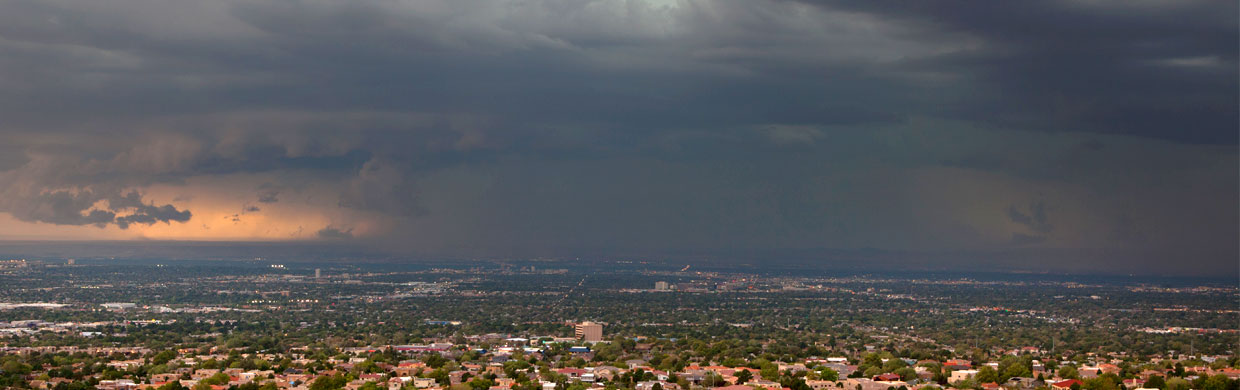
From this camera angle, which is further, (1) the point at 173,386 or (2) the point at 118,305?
(2) the point at 118,305

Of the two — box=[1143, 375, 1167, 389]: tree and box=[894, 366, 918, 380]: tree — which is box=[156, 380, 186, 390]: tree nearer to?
box=[894, 366, 918, 380]: tree

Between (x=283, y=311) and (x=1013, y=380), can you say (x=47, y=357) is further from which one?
A: (x=283, y=311)

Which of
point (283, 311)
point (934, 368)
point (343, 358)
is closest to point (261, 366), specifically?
point (343, 358)

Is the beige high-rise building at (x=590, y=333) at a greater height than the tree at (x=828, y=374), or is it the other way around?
the beige high-rise building at (x=590, y=333)

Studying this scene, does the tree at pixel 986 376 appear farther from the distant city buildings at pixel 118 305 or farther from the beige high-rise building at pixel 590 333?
the distant city buildings at pixel 118 305

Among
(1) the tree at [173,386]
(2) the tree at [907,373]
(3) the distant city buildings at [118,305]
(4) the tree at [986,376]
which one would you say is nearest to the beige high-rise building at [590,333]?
(2) the tree at [907,373]

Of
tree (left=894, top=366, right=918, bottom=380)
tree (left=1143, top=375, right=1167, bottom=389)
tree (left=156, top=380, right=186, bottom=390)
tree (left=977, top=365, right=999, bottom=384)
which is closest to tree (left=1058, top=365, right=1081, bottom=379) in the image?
tree (left=977, top=365, right=999, bottom=384)

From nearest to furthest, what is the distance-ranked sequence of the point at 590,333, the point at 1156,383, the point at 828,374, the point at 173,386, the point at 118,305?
the point at 173,386 < the point at 1156,383 < the point at 828,374 < the point at 590,333 < the point at 118,305

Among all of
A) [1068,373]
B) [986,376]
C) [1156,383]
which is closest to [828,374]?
[986,376]

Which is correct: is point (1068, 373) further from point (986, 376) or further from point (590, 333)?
point (590, 333)

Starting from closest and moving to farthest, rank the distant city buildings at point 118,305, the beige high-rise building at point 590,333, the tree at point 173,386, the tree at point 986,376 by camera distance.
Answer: the tree at point 173,386 < the tree at point 986,376 < the beige high-rise building at point 590,333 < the distant city buildings at point 118,305

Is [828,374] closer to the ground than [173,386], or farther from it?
farther from it
